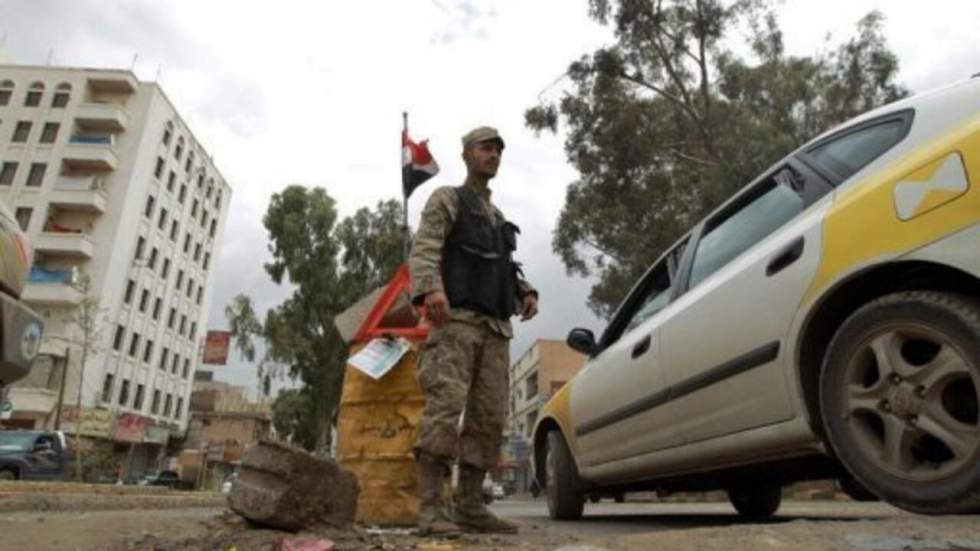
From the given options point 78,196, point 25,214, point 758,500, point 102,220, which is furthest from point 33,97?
point 758,500

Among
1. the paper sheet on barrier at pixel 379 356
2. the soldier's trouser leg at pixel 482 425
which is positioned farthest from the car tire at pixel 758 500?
the paper sheet on barrier at pixel 379 356

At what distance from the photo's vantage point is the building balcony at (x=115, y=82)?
38.8m

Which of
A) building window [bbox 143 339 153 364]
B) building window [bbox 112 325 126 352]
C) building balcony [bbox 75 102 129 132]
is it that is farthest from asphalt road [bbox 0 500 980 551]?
building window [bbox 143 339 153 364]

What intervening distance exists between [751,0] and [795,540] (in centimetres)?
2106

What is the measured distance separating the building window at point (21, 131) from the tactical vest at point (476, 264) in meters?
41.5

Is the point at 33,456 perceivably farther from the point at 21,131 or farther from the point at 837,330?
the point at 21,131

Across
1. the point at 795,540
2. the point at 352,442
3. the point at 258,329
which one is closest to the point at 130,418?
the point at 258,329

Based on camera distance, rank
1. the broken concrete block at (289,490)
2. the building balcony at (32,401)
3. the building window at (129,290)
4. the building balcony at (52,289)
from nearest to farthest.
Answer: the broken concrete block at (289,490), the building balcony at (32,401), the building balcony at (52,289), the building window at (129,290)

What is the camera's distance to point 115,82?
3888 cm

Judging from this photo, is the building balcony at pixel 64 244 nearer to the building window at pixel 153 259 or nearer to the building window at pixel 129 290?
the building window at pixel 129 290

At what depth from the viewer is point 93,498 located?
6902 millimetres

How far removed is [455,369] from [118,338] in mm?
37723

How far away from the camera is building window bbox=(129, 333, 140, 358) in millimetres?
37625

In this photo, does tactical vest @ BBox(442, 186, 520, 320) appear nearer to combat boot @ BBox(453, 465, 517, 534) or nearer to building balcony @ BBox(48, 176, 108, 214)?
combat boot @ BBox(453, 465, 517, 534)
